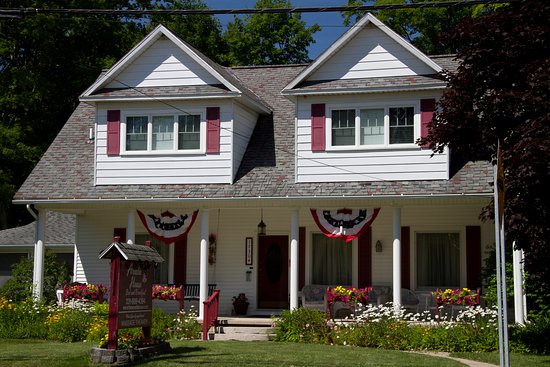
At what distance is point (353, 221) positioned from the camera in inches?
821

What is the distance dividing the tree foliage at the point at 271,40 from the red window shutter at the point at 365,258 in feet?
66.4

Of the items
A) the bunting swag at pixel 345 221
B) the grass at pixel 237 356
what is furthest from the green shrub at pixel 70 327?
the bunting swag at pixel 345 221

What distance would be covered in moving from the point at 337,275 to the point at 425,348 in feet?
18.9

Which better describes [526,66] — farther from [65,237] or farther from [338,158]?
[65,237]

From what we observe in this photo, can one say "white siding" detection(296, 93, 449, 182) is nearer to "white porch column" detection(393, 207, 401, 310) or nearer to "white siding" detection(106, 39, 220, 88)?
"white porch column" detection(393, 207, 401, 310)

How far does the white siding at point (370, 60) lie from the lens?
833 inches

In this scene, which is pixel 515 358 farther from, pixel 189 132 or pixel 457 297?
pixel 189 132

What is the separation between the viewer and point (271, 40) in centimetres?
4203

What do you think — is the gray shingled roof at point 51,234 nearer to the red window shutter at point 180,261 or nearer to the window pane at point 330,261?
the red window shutter at point 180,261

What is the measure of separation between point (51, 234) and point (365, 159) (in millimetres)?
15517

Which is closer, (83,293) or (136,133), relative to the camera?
(83,293)

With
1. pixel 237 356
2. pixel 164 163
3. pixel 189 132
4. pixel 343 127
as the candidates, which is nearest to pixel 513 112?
pixel 237 356

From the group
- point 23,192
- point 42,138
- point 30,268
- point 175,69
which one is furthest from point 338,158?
point 42,138

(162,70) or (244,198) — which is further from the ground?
(162,70)
